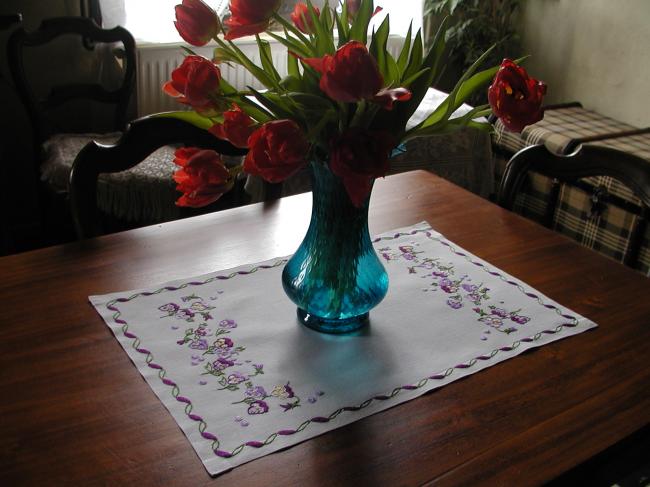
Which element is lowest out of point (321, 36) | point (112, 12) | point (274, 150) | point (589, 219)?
point (589, 219)

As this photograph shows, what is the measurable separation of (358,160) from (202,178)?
201 millimetres

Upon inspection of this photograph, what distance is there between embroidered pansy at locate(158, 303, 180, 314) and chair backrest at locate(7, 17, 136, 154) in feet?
5.16

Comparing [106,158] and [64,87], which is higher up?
[106,158]

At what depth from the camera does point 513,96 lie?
866mm

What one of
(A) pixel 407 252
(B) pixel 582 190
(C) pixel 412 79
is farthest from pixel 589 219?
(C) pixel 412 79

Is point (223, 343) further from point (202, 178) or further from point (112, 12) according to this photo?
point (112, 12)

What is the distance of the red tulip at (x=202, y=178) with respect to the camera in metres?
0.86

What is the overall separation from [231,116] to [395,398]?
1.31ft

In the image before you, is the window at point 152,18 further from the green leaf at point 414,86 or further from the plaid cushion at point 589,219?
the green leaf at point 414,86

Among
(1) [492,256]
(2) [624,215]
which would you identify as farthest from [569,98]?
(1) [492,256]

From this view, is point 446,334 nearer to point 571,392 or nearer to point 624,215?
point 571,392

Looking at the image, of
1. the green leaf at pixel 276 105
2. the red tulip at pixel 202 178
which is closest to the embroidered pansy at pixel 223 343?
the red tulip at pixel 202 178

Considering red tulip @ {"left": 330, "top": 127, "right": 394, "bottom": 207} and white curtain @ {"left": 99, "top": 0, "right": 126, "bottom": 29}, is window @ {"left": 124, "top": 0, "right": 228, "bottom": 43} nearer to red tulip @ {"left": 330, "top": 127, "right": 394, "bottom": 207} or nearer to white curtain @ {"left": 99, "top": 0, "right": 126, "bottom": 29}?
white curtain @ {"left": 99, "top": 0, "right": 126, "bottom": 29}

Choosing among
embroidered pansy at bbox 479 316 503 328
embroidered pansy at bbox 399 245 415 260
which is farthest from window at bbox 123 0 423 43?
embroidered pansy at bbox 479 316 503 328
